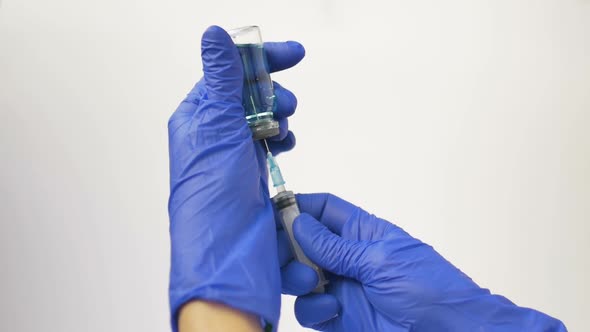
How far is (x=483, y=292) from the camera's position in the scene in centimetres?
83

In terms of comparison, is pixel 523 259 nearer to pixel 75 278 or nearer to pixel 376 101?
pixel 376 101

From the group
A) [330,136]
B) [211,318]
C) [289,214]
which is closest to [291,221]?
[289,214]

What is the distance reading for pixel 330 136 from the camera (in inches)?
58.1

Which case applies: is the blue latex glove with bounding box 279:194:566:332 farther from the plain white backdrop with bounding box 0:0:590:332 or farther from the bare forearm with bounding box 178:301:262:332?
the plain white backdrop with bounding box 0:0:590:332

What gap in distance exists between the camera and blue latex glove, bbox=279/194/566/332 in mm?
793

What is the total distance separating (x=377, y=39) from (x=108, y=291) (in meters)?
1.11

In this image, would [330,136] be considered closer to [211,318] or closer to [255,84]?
[255,84]

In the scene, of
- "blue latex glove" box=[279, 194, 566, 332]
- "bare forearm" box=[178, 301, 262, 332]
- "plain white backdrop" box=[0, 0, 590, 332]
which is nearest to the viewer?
"bare forearm" box=[178, 301, 262, 332]

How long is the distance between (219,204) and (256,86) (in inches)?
11.3

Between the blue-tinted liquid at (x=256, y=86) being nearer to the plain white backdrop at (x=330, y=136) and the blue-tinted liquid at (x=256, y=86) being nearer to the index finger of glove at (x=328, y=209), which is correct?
the index finger of glove at (x=328, y=209)

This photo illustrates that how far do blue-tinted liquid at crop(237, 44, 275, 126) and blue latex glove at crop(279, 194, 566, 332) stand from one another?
0.78ft

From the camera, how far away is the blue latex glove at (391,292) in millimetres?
793

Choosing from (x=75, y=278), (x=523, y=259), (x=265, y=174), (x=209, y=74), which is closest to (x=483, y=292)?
(x=265, y=174)

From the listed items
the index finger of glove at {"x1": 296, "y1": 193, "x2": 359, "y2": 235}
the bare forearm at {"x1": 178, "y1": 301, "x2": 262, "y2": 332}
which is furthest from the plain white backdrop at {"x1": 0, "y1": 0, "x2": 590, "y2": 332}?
the bare forearm at {"x1": 178, "y1": 301, "x2": 262, "y2": 332}
